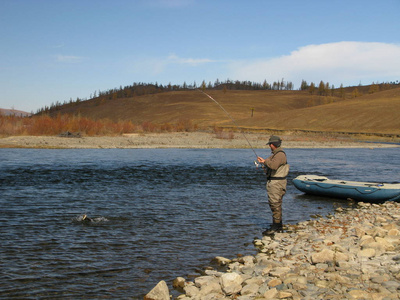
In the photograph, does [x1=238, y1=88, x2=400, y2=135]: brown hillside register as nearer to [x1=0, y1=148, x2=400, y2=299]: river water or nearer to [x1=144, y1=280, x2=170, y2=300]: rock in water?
[x1=0, y1=148, x2=400, y2=299]: river water

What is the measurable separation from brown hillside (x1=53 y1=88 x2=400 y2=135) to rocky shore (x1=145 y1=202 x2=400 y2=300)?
78805mm

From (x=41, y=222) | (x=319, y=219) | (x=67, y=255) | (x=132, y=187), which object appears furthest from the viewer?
(x=132, y=187)

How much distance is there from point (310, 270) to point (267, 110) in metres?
160

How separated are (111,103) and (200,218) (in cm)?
18328

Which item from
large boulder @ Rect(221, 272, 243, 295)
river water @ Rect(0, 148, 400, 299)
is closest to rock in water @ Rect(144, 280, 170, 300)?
river water @ Rect(0, 148, 400, 299)

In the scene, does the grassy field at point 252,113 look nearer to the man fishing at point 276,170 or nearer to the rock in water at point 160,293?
the man fishing at point 276,170

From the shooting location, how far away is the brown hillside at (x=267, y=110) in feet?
328

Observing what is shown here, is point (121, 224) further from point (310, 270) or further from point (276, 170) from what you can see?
point (310, 270)

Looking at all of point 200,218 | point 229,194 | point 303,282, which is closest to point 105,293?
point 303,282

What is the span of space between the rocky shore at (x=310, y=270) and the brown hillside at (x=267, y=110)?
7880 centimetres

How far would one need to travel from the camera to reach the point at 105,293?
704 centimetres

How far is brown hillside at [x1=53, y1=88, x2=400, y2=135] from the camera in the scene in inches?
3932

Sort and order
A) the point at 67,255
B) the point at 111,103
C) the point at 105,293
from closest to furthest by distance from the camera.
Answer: the point at 105,293, the point at 67,255, the point at 111,103

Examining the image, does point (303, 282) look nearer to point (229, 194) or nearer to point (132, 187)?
point (229, 194)
